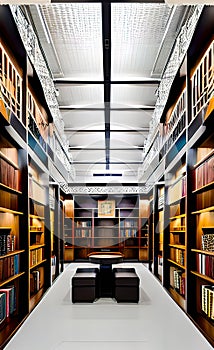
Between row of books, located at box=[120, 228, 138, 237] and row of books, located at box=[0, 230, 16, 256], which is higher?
row of books, located at box=[0, 230, 16, 256]

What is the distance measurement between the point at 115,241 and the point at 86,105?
6.86 meters

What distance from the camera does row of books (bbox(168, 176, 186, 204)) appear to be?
6703mm

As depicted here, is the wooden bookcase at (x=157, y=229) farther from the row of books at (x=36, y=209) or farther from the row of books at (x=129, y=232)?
the row of books at (x=129, y=232)

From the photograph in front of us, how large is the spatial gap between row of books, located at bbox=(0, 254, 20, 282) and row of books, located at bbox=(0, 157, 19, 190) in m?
0.86

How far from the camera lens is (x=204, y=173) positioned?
5090 millimetres

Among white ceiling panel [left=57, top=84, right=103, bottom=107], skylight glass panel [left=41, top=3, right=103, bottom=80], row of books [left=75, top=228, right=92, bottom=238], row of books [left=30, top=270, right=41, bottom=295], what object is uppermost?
skylight glass panel [left=41, top=3, right=103, bottom=80]

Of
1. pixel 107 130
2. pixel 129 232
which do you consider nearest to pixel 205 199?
→ pixel 107 130

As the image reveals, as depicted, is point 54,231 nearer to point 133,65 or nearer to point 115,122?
point 115,122

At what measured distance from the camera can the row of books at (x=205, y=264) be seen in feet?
15.6

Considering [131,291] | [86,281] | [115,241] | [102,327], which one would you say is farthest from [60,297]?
[115,241]

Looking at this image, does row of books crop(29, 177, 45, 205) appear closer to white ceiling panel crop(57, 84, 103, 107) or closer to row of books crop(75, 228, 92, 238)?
white ceiling panel crop(57, 84, 103, 107)

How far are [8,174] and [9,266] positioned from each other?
3.56 ft

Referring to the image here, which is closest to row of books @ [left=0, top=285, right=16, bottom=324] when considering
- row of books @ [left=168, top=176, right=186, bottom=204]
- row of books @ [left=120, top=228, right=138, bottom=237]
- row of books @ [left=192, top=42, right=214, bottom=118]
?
row of books @ [left=168, top=176, right=186, bottom=204]

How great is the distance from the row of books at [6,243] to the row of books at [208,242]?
2.33 meters
